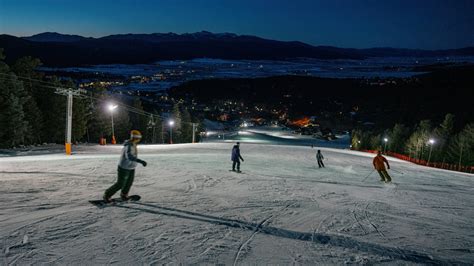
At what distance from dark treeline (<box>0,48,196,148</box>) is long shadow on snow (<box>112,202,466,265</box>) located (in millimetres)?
37022

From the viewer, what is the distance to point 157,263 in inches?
248

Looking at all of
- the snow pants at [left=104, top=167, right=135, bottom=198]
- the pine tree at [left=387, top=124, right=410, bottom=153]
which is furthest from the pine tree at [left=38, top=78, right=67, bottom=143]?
the pine tree at [left=387, top=124, right=410, bottom=153]

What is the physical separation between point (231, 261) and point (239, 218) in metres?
3.11

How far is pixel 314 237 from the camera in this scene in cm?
827

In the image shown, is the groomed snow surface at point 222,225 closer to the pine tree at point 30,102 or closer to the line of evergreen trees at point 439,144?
the pine tree at point 30,102

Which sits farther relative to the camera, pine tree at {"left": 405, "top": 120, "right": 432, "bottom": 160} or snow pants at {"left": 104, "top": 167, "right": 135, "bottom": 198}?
pine tree at {"left": 405, "top": 120, "right": 432, "bottom": 160}

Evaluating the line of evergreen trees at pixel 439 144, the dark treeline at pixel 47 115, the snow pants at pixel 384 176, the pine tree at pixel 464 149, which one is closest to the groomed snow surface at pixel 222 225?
the snow pants at pixel 384 176

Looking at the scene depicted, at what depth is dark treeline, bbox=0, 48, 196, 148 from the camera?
46188 millimetres

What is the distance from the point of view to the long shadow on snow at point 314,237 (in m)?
7.28

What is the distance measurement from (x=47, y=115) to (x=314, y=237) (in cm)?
6180

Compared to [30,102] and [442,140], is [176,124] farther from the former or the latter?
[442,140]

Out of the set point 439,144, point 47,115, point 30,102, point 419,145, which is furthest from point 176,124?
point 439,144

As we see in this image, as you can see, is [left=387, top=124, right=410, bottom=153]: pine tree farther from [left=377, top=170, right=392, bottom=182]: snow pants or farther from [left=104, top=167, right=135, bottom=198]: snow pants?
[left=104, top=167, right=135, bottom=198]: snow pants

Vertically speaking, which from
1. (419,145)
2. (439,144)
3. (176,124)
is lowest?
(439,144)
